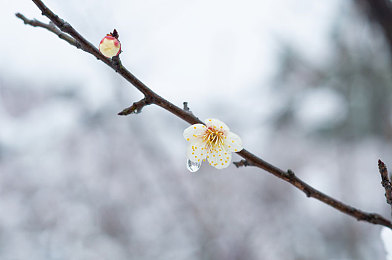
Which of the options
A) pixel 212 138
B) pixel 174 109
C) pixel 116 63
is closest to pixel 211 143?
pixel 212 138

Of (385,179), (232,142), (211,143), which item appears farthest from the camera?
(211,143)

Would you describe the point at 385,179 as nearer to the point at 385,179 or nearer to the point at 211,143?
the point at 385,179

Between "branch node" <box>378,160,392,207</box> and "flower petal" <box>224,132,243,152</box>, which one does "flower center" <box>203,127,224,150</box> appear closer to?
"flower petal" <box>224,132,243,152</box>

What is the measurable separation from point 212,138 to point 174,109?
1.03 ft

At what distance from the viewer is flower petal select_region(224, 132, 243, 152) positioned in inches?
29.9

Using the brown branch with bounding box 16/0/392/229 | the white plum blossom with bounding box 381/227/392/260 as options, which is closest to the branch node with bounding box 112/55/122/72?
the brown branch with bounding box 16/0/392/229

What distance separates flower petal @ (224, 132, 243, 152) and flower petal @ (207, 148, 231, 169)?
42mm

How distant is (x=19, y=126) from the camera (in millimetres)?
3980

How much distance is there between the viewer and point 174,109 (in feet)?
2.01

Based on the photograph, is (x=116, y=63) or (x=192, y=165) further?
(x=192, y=165)

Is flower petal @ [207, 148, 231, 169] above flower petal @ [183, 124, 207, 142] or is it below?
below

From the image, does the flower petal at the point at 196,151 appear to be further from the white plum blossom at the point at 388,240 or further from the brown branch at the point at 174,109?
the white plum blossom at the point at 388,240

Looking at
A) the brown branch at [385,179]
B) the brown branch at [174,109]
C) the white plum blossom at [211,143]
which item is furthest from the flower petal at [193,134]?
the brown branch at [385,179]

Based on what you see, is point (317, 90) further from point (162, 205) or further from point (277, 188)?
point (162, 205)
